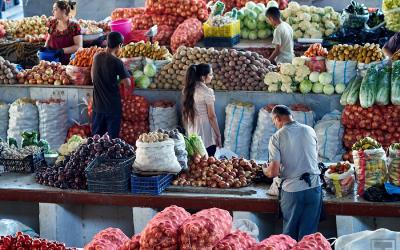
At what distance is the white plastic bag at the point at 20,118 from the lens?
11391 mm

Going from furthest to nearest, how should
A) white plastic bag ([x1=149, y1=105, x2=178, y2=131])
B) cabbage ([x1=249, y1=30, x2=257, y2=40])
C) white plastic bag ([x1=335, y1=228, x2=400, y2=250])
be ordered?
cabbage ([x1=249, y1=30, x2=257, y2=40])
white plastic bag ([x1=149, y1=105, x2=178, y2=131])
white plastic bag ([x1=335, y1=228, x2=400, y2=250])

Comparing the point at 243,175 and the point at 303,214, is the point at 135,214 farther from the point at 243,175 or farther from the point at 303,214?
the point at 303,214

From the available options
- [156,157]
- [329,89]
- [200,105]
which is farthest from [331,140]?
[156,157]

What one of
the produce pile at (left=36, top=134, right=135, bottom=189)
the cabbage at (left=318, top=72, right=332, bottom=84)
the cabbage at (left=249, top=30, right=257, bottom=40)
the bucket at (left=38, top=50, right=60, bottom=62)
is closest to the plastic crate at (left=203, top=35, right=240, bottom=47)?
the cabbage at (left=249, top=30, right=257, bottom=40)

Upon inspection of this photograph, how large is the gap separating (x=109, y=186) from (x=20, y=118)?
3807 mm

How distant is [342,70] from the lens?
1055 centimetres

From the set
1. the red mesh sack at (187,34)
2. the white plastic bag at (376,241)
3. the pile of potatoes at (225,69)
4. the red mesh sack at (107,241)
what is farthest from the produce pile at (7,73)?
the white plastic bag at (376,241)

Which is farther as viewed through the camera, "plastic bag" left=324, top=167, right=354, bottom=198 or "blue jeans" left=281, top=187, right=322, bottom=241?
"plastic bag" left=324, top=167, right=354, bottom=198

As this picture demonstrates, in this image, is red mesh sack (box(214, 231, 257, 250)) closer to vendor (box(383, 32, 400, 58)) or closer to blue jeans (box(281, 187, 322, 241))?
blue jeans (box(281, 187, 322, 241))

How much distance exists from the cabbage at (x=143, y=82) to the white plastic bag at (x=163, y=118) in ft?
1.14

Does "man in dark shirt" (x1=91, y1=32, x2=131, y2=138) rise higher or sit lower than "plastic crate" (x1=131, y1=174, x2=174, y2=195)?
higher

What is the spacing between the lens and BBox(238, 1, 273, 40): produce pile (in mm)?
13727

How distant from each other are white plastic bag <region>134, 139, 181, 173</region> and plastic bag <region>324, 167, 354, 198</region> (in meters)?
1.34

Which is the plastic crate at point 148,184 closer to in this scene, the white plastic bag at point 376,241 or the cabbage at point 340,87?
the white plastic bag at point 376,241
